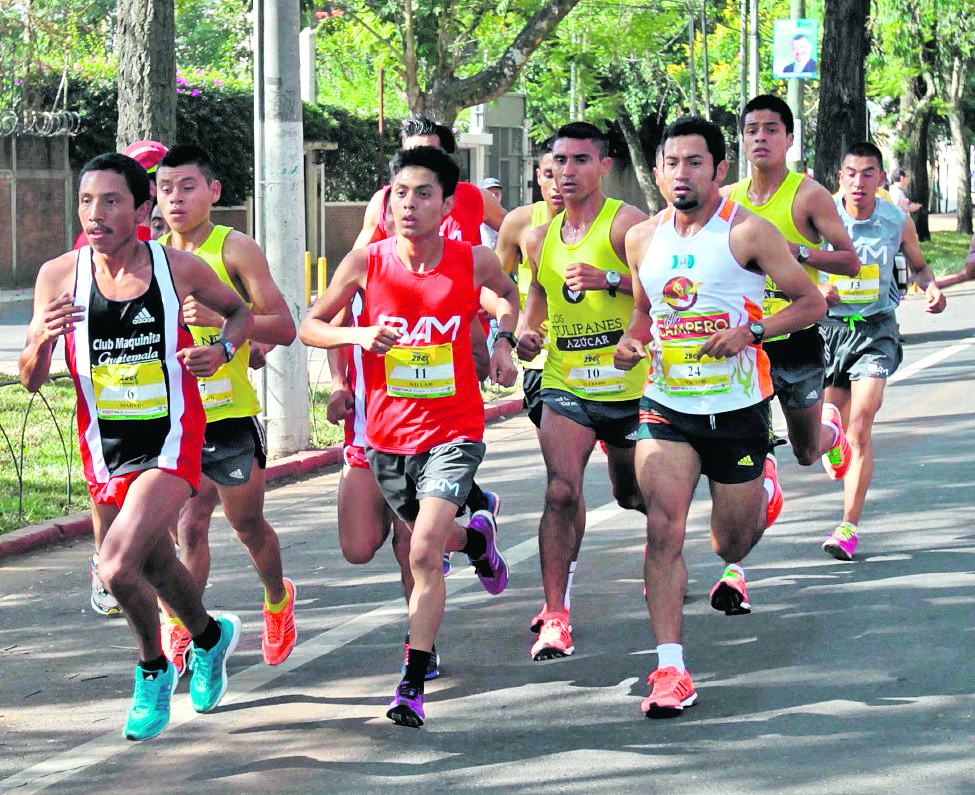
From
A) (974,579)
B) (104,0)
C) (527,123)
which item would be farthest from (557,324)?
(104,0)

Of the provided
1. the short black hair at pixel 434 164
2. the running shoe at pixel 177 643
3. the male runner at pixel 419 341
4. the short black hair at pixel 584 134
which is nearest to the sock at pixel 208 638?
the running shoe at pixel 177 643

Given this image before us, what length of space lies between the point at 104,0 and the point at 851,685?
56621mm

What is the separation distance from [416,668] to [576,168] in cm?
225

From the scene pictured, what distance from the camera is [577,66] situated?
36812 mm

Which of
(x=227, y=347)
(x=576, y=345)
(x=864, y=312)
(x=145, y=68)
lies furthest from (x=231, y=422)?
(x=145, y=68)

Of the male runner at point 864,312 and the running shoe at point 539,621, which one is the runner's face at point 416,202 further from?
the male runner at point 864,312

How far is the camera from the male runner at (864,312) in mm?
8414

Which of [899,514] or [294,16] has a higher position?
[294,16]

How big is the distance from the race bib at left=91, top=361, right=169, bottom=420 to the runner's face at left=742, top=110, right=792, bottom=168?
3.51m

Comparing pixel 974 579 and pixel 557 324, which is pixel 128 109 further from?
pixel 974 579

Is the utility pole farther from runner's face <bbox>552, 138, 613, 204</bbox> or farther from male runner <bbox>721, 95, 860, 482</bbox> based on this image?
runner's face <bbox>552, 138, 613, 204</bbox>

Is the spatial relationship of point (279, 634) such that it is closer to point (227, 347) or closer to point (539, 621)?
point (539, 621)

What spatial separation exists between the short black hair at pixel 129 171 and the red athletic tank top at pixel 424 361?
3.05ft

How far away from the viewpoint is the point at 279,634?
642 centimetres
